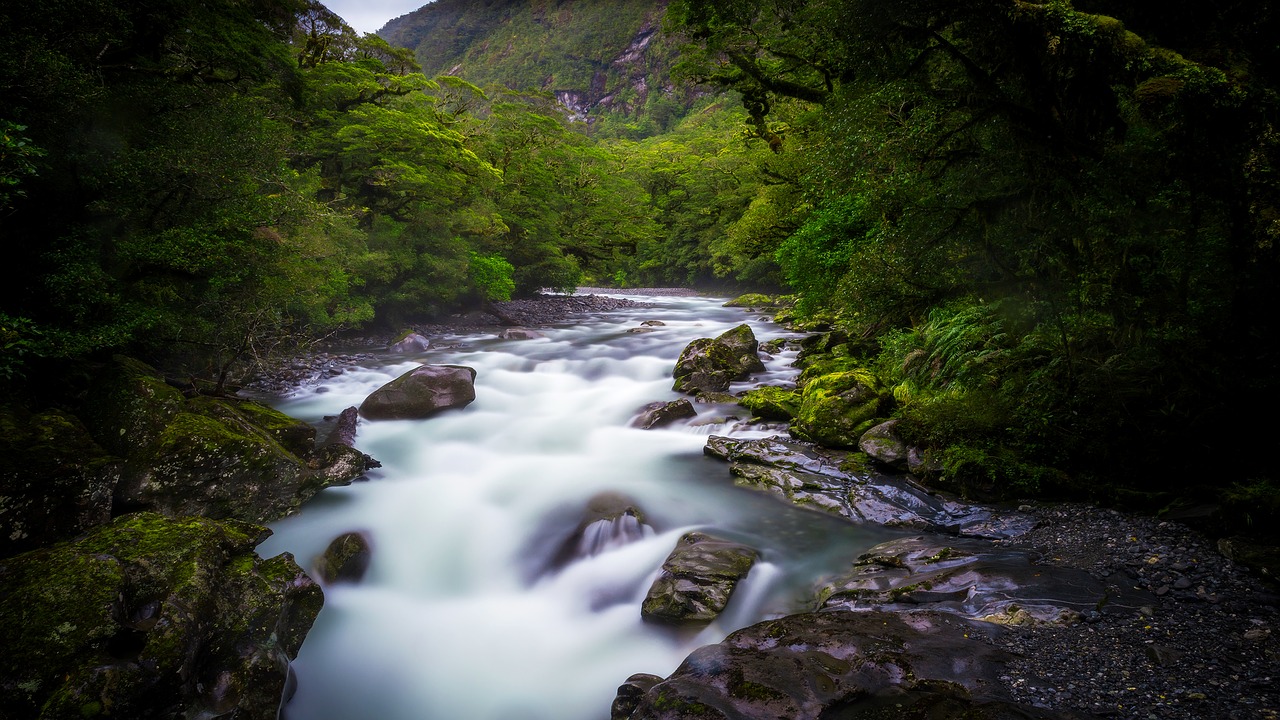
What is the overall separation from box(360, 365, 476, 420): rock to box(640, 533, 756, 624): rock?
682 centimetres

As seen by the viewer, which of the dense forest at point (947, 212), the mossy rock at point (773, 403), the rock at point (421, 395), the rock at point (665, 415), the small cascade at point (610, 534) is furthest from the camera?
the rock at point (665, 415)

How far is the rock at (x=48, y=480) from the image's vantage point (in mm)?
4613

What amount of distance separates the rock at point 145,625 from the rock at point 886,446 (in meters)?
7.45

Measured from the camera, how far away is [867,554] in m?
5.83

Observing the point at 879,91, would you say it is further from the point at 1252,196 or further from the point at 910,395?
the point at 910,395

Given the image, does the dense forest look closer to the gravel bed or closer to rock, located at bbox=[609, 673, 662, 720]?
the gravel bed

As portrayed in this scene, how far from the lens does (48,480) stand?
4871mm

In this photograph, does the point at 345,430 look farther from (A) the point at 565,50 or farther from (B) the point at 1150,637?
(A) the point at 565,50

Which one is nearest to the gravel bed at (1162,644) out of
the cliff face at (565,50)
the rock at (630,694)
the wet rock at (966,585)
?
the wet rock at (966,585)

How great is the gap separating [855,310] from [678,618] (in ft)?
23.5

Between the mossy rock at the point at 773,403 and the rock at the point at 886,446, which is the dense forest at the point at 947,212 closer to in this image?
the rock at the point at 886,446

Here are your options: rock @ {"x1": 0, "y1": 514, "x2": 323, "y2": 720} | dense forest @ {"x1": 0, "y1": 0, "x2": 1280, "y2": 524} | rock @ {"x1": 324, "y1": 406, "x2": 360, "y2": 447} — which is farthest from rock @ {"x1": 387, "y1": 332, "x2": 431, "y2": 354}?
rock @ {"x1": 0, "y1": 514, "x2": 323, "y2": 720}

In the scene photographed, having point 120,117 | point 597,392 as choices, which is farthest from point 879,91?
point 120,117

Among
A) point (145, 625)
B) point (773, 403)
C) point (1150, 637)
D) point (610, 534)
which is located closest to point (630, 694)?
point (610, 534)
